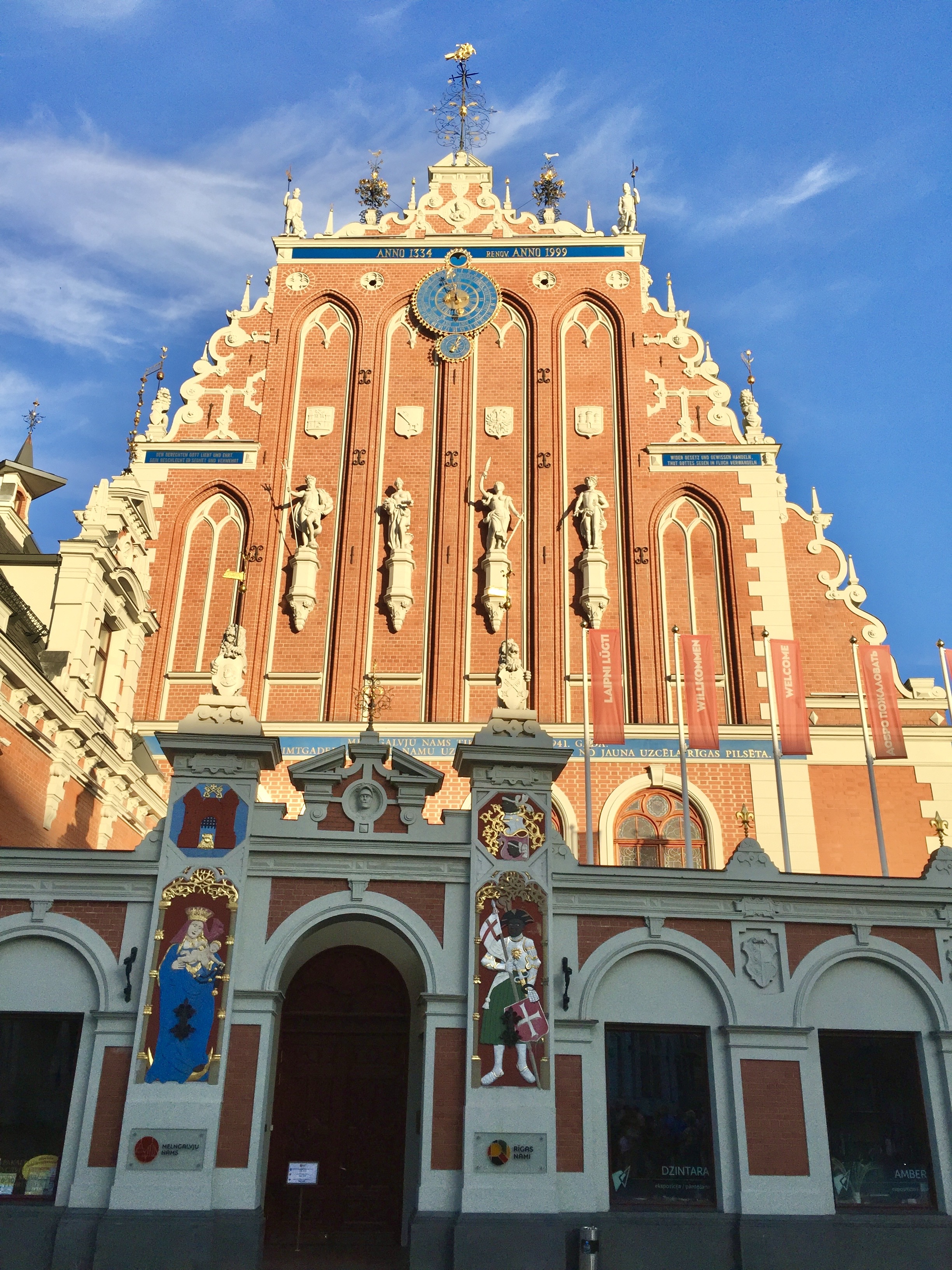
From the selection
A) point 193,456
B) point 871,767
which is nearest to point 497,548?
point 193,456

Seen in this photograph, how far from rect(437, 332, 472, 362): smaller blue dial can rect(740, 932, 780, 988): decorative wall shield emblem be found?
56.7 ft

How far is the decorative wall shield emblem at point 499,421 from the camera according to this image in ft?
89.0

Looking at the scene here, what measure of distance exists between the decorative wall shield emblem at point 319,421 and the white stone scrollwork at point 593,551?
6.23 m

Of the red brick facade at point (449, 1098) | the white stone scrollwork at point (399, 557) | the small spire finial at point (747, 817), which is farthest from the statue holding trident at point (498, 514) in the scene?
the red brick facade at point (449, 1098)

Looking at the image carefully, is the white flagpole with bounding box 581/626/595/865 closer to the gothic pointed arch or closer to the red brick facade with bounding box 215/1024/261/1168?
the gothic pointed arch

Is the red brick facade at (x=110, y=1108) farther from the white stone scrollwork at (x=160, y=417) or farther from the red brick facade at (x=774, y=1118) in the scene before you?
the white stone scrollwork at (x=160, y=417)

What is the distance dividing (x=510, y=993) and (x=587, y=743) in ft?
23.3

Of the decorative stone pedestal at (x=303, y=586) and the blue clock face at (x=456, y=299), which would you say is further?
the blue clock face at (x=456, y=299)

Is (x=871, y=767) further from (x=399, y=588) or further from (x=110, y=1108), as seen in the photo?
(x=110, y=1108)

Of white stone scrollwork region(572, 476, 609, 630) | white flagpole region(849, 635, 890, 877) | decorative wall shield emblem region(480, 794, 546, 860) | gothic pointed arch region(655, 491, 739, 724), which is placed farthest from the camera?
white stone scrollwork region(572, 476, 609, 630)

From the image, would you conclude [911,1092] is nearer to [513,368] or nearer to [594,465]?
[594,465]

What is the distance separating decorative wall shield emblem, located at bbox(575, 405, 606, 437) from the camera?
27.1 meters

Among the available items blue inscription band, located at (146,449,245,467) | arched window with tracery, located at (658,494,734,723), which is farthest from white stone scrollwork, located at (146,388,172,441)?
arched window with tracery, located at (658,494,734,723)

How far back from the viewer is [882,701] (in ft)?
69.7
